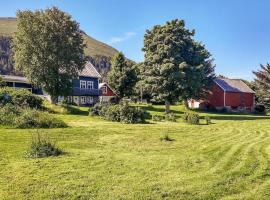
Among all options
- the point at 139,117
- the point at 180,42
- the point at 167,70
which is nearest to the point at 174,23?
the point at 180,42

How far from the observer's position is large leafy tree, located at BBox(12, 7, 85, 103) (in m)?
42.4

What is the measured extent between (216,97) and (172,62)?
2681 centimetres

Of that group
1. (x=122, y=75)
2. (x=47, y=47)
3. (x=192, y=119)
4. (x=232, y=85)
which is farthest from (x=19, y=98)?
(x=232, y=85)

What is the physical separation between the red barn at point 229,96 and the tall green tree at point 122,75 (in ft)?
57.2

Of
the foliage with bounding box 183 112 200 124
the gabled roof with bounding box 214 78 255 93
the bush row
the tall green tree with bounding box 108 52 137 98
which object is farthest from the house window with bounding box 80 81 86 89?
the foliage with bounding box 183 112 200 124

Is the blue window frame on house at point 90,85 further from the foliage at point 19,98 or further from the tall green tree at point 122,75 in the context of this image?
the foliage at point 19,98

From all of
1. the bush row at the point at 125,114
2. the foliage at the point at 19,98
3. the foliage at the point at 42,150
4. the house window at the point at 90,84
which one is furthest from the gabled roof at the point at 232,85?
the foliage at the point at 42,150

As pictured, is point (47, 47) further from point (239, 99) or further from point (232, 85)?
point (239, 99)

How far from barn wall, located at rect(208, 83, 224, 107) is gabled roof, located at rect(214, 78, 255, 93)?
0.91 m

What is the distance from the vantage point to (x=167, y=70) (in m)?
49.6

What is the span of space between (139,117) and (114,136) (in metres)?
11.5

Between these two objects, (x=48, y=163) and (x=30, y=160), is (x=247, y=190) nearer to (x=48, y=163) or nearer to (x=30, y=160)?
(x=48, y=163)

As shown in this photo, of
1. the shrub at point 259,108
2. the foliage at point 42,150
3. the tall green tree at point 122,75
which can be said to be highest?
the tall green tree at point 122,75

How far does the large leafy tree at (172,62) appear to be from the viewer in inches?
1962
